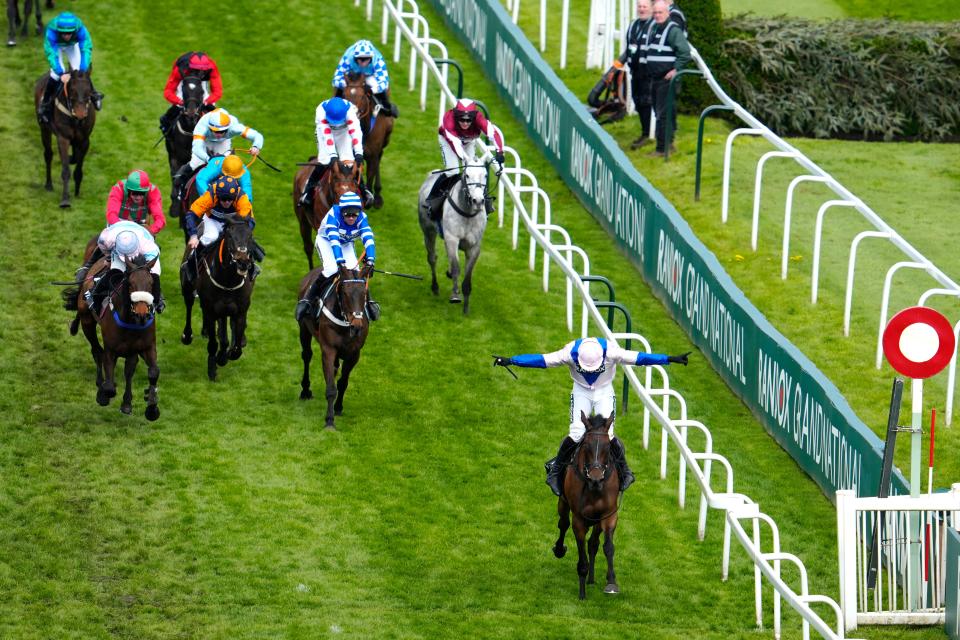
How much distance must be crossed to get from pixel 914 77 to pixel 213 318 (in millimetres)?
11032

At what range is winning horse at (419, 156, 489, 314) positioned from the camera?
60.1ft

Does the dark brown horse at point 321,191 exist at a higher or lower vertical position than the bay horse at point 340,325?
higher

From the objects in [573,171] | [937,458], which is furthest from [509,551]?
[573,171]

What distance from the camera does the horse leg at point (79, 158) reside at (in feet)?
68.7

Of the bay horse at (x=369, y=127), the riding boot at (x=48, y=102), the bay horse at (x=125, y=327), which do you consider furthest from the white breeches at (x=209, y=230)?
the riding boot at (x=48, y=102)

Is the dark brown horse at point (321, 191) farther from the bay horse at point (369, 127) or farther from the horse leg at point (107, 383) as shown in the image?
the horse leg at point (107, 383)

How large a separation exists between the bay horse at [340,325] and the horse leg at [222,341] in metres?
1.03

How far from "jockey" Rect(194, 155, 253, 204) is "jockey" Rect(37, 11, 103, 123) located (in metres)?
2.82

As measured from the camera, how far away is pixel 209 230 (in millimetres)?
17328

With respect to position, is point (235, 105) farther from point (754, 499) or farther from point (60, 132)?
point (754, 499)

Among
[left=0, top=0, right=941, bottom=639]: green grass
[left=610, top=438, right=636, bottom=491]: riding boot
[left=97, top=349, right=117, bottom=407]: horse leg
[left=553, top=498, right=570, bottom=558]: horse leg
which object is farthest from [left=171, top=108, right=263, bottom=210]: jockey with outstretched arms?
[left=610, top=438, right=636, bottom=491]: riding boot

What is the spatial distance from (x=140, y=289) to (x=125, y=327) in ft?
1.62

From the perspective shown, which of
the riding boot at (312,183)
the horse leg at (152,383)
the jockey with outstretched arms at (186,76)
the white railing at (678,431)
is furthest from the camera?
the jockey with outstretched arms at (186,76)

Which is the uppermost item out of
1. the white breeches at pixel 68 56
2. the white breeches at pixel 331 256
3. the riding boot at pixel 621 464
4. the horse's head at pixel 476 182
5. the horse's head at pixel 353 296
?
the white breeches at pixel 68 56
